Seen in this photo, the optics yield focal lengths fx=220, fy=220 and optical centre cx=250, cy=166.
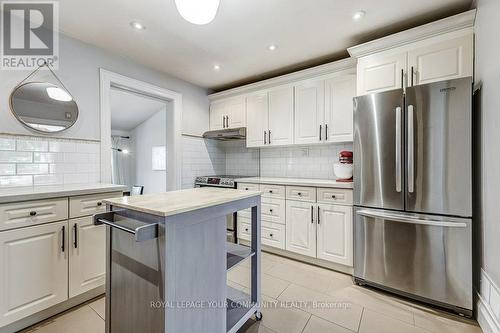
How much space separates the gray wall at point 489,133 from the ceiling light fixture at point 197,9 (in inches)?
70.3

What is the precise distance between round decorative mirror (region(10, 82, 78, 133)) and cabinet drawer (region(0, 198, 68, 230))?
844mm

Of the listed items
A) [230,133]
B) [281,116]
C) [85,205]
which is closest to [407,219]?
[281,116]

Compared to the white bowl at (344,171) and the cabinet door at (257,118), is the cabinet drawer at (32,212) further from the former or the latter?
the white bowl at (344,171)

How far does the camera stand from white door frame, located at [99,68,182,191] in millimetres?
2486

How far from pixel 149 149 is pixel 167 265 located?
5108mm

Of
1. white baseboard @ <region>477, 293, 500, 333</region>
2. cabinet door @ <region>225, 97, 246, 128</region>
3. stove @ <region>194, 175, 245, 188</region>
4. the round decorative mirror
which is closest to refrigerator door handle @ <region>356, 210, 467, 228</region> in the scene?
white baseboard @ <region>477, 293, 500, 333</region>

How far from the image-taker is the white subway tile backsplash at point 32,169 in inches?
76.5

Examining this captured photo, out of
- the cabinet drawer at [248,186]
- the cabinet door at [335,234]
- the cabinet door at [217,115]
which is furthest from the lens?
the cabinet door at [217,115]

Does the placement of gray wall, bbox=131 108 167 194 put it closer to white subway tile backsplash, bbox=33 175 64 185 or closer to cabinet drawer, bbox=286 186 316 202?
white subway tile backsplash, bbox=33 175 64 185

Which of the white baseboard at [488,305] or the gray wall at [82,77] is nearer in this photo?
the white baseboard at [488,305]

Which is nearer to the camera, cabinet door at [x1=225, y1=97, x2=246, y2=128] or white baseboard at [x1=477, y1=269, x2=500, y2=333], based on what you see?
white baseboard at [x1=477, y1=269, x2=500, y2=333]

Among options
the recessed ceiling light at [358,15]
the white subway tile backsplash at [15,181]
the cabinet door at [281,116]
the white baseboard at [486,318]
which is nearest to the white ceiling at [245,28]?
the recessed ceiling light at [358,15]

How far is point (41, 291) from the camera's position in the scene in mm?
1618

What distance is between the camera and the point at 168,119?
11.2 ft
